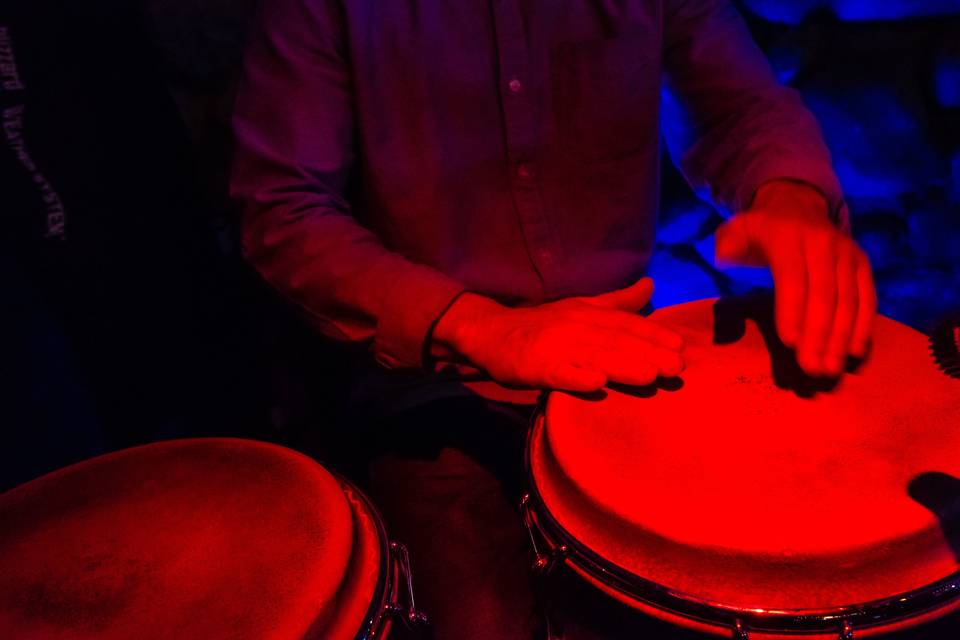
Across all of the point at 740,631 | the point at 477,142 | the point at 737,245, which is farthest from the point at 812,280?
the point at 477,142

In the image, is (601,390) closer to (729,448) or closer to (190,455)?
(729,448)

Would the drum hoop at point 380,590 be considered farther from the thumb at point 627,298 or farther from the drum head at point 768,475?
the thumb at point 627,298

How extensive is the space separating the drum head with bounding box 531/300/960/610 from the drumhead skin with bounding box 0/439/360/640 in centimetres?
33

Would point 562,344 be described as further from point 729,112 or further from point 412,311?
point 729,112

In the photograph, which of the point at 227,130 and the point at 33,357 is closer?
the point at 33,357

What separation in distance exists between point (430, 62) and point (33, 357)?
4.07ft

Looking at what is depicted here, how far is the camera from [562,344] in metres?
1.00

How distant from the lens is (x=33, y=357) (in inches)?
64.1

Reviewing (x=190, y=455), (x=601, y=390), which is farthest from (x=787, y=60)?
(x=190, y=455)

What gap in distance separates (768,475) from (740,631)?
0.65 ft

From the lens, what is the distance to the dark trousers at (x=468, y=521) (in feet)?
3.32

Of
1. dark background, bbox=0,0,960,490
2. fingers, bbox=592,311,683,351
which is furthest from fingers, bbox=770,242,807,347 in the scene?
dark background, bbox=0,0,960,490

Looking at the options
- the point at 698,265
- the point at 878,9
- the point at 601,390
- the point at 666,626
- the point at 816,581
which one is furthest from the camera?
the point at 698,265

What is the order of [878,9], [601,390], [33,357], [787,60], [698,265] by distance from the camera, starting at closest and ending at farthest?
1. [601,390]
2. [33,357]
3. [878,9]
4. [787,60]
5. [698,265]
